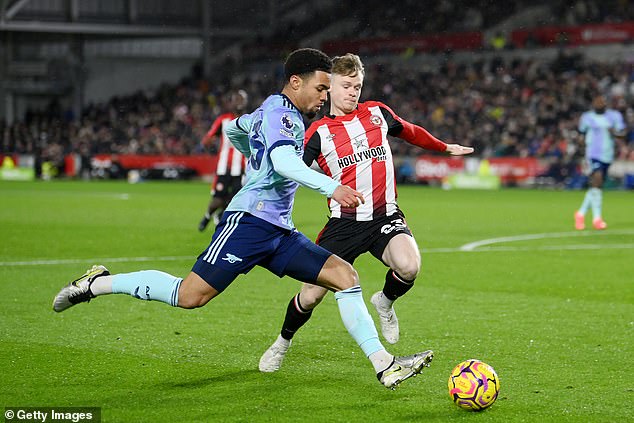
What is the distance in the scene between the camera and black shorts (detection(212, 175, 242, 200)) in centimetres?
1714

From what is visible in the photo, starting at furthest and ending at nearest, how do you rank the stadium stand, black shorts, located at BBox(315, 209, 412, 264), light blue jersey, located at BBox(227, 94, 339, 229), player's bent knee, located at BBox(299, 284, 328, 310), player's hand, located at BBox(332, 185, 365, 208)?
the stadium stand
black shorts, located at BBox(315, 209, 412, 264)
player's bent knee, located at BBox(299, 284, 328, 310)
light blue jersey, located at BBox(227, 94, 339, 229)
player's hand, located at BBox(332, 185, 365, 208)

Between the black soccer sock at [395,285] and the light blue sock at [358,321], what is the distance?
5.23ft

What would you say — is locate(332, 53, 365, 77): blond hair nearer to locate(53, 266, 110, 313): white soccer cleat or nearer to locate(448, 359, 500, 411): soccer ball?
locate(53, 266, 110, 313): white soccer cleat

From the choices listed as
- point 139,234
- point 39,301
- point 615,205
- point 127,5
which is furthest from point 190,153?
point 39,301

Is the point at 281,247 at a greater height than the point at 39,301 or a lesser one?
greater

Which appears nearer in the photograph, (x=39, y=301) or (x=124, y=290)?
(x=124, y=290)

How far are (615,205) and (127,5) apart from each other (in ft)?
110

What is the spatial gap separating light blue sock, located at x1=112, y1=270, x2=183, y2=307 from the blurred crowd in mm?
26377

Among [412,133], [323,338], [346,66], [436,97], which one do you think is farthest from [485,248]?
[436,97]

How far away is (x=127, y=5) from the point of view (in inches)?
2013

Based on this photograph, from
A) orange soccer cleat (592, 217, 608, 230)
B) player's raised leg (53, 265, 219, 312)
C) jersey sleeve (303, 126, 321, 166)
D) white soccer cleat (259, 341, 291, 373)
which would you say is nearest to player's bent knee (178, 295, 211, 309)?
player's raised leg (53, 265, 219, 312)

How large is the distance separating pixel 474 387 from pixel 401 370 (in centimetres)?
43

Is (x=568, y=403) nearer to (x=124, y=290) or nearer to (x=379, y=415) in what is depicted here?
(x=379, y=415)

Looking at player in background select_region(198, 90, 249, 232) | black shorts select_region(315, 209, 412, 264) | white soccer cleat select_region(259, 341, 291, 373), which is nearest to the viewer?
white soccer cleat select_region(259, 341, 291, 373)
